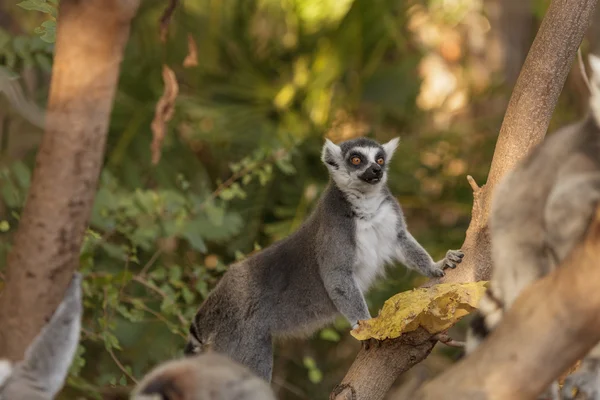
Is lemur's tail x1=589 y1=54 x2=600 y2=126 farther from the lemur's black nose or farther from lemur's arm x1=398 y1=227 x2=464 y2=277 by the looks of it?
the lemur's black nose

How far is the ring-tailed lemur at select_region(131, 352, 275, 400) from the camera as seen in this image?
6.35 ft

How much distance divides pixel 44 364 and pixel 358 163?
Result: 2.14 m

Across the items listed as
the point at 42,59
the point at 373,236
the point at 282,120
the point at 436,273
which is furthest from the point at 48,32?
the point at 282,120

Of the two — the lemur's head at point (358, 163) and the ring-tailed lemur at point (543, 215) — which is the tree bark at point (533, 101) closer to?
the lemur's head at point (358, 163)

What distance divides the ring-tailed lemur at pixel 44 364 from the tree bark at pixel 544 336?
1000 millimetres

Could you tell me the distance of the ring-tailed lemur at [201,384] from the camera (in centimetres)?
194

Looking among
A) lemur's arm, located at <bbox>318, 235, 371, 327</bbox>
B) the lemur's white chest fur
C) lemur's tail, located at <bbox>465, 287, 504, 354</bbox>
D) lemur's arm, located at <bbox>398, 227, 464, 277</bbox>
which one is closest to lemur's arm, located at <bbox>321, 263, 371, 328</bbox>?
lemur's arm, located at <bbox>318, 235, 371, 327</bbox>

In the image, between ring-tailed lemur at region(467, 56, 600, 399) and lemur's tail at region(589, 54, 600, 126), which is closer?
ring-tailed lemur at region(467, 56, 600, 399)

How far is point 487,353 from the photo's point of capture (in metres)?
2.05

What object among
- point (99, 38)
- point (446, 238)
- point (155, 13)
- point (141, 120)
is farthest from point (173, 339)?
point (155, 13)

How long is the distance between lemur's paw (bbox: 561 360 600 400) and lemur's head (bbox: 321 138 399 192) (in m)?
1.69

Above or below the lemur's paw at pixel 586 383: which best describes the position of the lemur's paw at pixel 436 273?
below

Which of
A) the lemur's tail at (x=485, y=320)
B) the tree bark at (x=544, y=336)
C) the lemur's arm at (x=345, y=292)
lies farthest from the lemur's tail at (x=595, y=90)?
the lemur's arm at (x=345, y=292)

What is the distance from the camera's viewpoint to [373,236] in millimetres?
3945
